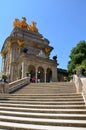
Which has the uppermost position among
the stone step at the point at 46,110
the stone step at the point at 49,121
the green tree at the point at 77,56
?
the green tree at the point at 77,56

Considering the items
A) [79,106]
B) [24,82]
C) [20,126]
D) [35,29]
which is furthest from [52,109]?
[35,29]

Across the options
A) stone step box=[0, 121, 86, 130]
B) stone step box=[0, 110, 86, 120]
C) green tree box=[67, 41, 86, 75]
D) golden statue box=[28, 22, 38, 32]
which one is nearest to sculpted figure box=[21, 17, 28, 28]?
golden statue box=[28, 22, 38, 32]

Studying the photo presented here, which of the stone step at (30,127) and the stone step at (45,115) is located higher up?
the stone step at (45,115)

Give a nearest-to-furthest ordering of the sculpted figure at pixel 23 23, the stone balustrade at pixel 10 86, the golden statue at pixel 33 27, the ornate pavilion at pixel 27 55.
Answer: the stone balustrade at pixel 10 86, the ornate pavilion at pixel 27 55, the sculpted figure at pixel 23 23, the golden statue at pixel 33 27

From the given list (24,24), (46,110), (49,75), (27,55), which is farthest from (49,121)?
(24,24)

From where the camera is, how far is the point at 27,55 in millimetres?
30281

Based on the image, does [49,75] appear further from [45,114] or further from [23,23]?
[45,114]

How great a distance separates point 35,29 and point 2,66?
977 cm

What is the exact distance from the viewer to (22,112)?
9.66 meters

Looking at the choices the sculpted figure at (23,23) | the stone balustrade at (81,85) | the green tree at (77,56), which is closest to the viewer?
the stone balustrade at (81,85)

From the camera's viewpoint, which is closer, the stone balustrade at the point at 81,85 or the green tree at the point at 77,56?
the stone balustrade at the point at 81,85

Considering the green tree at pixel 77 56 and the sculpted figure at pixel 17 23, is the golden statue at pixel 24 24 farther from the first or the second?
the green tree at pixel 77 56

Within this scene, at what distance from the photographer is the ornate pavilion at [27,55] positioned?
102 ft

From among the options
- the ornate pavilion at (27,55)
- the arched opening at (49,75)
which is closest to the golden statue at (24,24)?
the ornate pavilion at (27,55)
